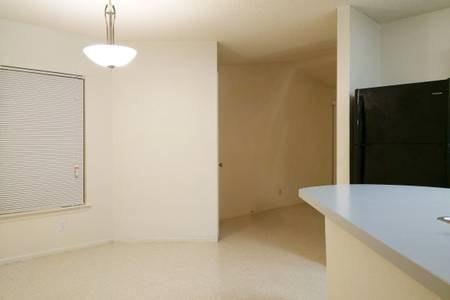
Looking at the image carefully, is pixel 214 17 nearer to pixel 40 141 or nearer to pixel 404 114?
pixel 404 114

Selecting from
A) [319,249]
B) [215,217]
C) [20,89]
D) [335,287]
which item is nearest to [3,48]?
[20,89]

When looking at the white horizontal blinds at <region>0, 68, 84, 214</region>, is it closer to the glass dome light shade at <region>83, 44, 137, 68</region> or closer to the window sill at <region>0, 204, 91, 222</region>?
the window sill at <region>0, 204, 91, 222</region>

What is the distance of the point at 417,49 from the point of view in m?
3.16

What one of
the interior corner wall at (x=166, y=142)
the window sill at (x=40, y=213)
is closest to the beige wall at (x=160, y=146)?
the interior corner wall at (x=166, y=142)

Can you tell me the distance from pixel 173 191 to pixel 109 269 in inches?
47.9

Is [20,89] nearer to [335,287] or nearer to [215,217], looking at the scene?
[215,217]

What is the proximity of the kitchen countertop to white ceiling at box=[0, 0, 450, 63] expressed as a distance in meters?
2.04

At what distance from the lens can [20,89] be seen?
326 centimetres

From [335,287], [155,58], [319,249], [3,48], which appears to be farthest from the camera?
[155,58]

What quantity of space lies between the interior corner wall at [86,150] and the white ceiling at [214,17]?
7.7 inches

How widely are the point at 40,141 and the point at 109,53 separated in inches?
73.9

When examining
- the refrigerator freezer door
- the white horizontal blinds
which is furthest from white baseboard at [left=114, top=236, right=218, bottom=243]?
the refrigerator freezer door

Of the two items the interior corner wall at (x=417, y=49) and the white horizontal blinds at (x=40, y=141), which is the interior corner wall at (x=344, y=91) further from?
the white horizontal blinds at (x=40, y=141)

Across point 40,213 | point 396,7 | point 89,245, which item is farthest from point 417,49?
point 40,213
